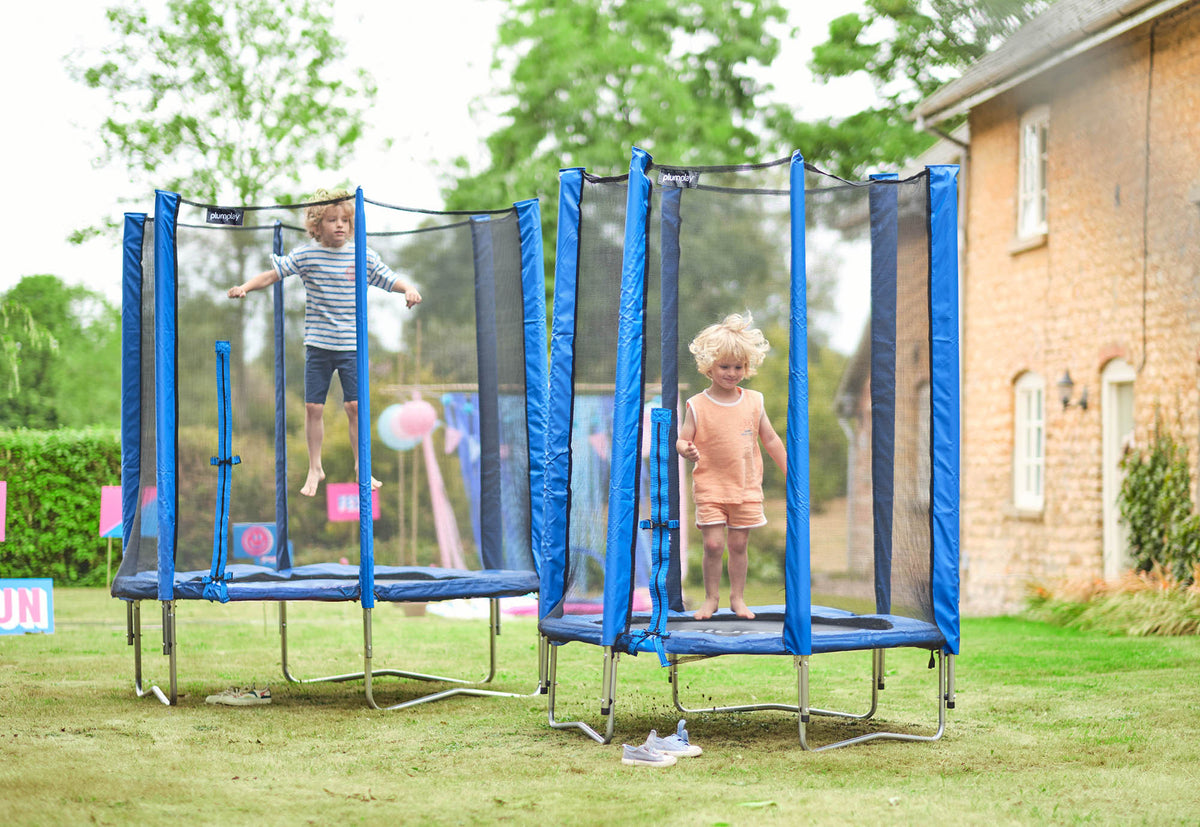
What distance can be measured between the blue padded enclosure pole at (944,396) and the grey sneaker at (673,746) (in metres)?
1.04

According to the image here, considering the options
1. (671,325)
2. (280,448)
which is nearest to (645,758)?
(671,325)

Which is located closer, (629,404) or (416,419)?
(629,404)

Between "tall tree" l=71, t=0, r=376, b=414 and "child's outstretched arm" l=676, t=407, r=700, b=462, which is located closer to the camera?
"child's outstretched arm" l=676, t=407, r=700, b=462

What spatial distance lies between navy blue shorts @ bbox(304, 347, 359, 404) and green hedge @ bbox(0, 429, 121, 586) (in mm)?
9206

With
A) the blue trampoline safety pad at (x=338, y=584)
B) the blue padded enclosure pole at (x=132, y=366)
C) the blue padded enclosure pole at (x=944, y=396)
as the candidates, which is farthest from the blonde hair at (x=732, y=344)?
the blue padded enclosure pole at (x=132, y=366)

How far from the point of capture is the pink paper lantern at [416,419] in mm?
6590

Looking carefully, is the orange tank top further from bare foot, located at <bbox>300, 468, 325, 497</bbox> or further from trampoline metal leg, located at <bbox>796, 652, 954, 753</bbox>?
bare foot, located at <bbox>300, 468, 325, 497</bbox>

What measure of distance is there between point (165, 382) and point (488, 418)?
5.19 ft

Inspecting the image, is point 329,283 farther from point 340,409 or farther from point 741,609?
point 741,609

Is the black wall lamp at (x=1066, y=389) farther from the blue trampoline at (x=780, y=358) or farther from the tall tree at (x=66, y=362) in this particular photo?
the tall tree at (x=66, y=362)

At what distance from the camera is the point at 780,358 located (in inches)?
194

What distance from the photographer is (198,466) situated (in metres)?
6.25

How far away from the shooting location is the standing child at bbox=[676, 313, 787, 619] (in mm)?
4930

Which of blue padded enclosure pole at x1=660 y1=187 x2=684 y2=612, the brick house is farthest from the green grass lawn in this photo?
the brick house
